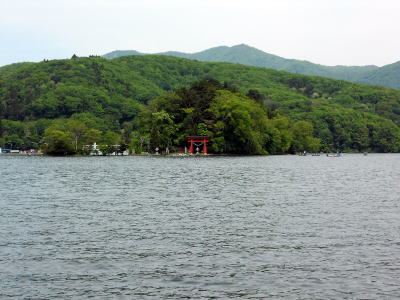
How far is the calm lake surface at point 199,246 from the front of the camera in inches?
771

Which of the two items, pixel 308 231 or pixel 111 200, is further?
pixel 111 200

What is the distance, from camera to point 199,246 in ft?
87.4

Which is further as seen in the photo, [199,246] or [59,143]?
[59,143]

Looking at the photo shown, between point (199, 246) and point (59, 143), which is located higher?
point (59, 143)

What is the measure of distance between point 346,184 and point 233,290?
50.6m

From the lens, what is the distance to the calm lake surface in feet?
64.3

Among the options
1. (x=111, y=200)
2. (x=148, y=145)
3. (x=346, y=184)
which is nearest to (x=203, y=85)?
(x=148, y=145)

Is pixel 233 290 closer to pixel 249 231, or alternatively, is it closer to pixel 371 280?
pixel 371 280

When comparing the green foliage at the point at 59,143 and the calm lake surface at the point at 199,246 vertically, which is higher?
the green foliage at the point at 59,143

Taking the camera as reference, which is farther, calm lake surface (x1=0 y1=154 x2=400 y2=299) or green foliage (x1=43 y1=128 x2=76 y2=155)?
green foliage (x1=43 y1=128 x2=76 y2=155)

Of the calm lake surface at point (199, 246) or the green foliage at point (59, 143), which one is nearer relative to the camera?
the calm lake surface at point (199, 246)

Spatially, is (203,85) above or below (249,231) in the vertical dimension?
above

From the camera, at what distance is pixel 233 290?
19281 millimetres

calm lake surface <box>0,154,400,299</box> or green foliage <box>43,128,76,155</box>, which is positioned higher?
green foliage <box>43,128,76,155</box>
